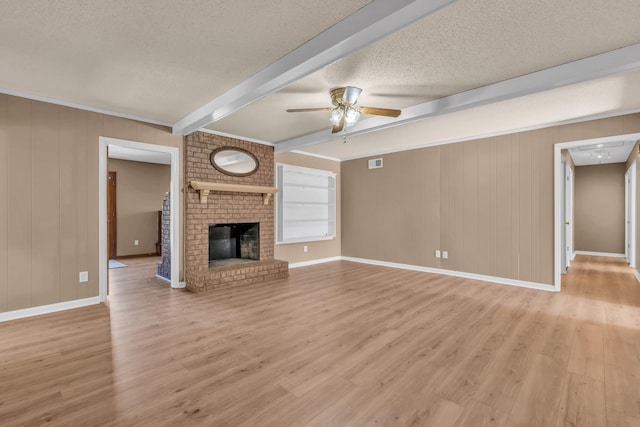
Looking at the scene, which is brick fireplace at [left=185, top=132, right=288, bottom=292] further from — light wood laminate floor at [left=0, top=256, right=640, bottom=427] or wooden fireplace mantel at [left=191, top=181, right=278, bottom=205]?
light wood laminate floor at [left=0, top=256, right=640, bottom=427]

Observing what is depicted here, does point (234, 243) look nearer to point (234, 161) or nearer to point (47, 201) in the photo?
point (234, 161)

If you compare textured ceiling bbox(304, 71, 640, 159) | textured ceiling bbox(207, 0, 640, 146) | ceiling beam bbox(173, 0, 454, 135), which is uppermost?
textured ceiling bbox(207, 0, 640, 146)

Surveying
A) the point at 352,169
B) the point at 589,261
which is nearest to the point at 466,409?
the point at 352,169

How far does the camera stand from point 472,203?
16.8 ft

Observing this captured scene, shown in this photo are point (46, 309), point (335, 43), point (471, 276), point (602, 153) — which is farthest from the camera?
point (602, 153)

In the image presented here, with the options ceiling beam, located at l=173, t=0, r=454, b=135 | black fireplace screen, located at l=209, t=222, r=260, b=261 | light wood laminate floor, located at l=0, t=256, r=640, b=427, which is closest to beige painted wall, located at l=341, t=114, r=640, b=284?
light wood laminate floor, located at l=0, t=256, r=640, b=427

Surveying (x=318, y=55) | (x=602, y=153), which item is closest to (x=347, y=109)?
(x=318, y=55)

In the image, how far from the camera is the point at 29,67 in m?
2.67

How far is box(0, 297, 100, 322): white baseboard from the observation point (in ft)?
10.4

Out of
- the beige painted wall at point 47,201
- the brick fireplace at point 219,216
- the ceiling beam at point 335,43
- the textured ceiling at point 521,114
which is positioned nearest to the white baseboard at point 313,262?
the brick fireplace at point 219,216

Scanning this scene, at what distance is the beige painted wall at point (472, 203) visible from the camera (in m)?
4.39

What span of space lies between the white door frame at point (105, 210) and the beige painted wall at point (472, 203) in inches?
152

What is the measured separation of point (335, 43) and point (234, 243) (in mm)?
4355

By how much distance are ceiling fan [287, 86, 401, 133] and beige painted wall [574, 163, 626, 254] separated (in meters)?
7.80
